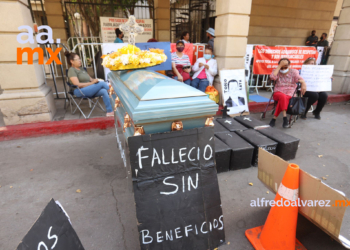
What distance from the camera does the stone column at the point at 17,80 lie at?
11.9ft

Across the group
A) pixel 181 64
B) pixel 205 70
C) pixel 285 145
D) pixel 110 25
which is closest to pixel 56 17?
pixel 110 25

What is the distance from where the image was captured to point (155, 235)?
5.74ft

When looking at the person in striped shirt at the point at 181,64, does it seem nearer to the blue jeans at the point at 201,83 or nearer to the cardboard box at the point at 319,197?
the blue jeans at the point at 201,83

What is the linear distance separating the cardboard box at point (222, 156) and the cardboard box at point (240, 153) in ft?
0.25

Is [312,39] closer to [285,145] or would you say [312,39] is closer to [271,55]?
[271,55]

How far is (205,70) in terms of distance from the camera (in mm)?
5480

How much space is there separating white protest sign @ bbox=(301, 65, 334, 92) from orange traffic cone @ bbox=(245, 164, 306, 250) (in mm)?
4141

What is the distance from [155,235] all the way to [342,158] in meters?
3.52

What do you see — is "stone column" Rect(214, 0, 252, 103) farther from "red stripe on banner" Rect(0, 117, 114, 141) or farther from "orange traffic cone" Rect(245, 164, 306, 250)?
"orange traffic cone" Rect(245, 164, 306, 250)

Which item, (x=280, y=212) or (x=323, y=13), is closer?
(x=280, y=212)


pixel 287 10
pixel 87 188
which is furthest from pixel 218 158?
pixel 287 10

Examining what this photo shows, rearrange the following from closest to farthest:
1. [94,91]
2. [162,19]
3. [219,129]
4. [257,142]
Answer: [257,142] < [219,129] < [94,91] < [162,19]

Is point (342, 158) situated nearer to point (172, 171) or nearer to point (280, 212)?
point (280, 212)

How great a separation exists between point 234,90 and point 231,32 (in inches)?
55.0
